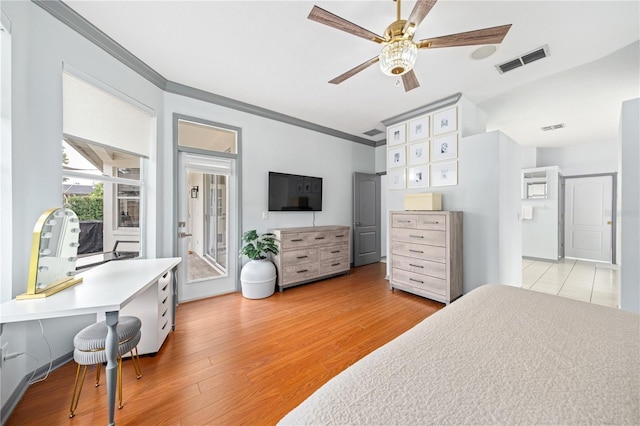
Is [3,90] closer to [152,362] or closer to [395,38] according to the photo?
[152,362]

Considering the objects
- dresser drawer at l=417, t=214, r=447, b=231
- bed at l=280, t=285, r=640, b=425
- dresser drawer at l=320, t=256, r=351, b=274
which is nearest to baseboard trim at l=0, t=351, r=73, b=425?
bed at l=280, t=285, r=640, b=425

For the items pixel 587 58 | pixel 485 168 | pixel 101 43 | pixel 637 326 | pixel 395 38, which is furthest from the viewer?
pixel 485 168

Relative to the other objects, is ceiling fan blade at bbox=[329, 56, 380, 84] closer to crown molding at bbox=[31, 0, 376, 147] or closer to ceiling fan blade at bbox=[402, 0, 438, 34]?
ceiling fan blade at bbox=[402, 0, 438, 34]

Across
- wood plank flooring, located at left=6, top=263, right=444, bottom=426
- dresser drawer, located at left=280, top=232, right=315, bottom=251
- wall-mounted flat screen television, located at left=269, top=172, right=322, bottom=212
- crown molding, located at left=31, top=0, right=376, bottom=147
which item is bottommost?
wood plank flooring, located at left=6, top=263, right=444, bottom=426

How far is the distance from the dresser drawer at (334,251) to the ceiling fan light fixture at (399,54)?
2786 millimetres

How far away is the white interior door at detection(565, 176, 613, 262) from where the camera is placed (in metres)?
5.14

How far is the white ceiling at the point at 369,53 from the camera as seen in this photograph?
1.83 meters

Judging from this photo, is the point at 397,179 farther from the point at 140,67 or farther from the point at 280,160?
the point at 140,67

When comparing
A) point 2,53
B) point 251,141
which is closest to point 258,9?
point 2,53

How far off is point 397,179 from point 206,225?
3.12m

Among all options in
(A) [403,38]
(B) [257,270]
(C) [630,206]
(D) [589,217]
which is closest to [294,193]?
(B) [257,270]

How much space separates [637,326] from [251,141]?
3.86 m

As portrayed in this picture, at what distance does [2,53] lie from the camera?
4.73ft

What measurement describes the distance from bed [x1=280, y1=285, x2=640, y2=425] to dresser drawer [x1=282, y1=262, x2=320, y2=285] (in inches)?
103
